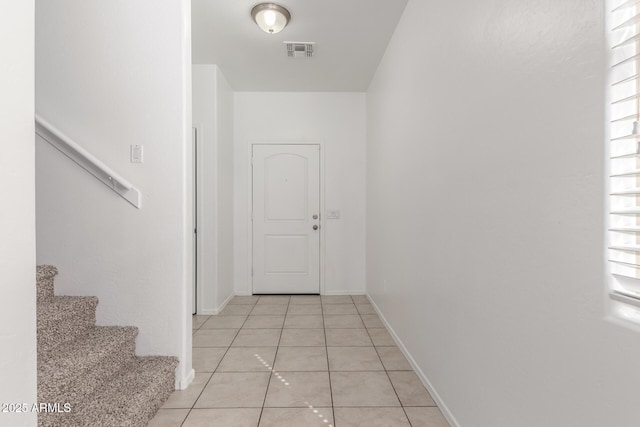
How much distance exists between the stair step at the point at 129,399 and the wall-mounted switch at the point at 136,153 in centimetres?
128

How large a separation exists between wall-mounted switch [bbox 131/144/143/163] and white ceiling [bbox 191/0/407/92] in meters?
1.30

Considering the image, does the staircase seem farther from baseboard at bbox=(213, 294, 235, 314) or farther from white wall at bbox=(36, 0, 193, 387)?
baseboard at bbox=(213, 294, 235, 314)

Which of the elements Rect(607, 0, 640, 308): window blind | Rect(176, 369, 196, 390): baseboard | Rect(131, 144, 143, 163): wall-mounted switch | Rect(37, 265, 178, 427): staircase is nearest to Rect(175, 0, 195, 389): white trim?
Rect(176, 369, 196, 390): baseboard

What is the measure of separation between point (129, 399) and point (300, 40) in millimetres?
3063

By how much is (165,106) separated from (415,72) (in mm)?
1738

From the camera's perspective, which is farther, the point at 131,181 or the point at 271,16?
the point at 271,16

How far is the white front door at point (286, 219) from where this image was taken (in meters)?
4.51

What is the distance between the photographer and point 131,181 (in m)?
2.17

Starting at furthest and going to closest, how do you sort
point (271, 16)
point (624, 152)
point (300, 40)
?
point (300, 40)
point (271, 16)
point (624, 152)

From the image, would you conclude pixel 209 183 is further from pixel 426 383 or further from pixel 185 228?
pixel 426 383

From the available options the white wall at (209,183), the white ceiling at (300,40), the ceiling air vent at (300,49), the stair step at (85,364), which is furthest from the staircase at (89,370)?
the ceiling air vent at (300,49)

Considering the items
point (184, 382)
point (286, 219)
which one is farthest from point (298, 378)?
point (286, 219)

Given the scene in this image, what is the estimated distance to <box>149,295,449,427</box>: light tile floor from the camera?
72.3 inches

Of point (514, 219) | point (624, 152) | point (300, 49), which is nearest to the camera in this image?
point (624, 152)
